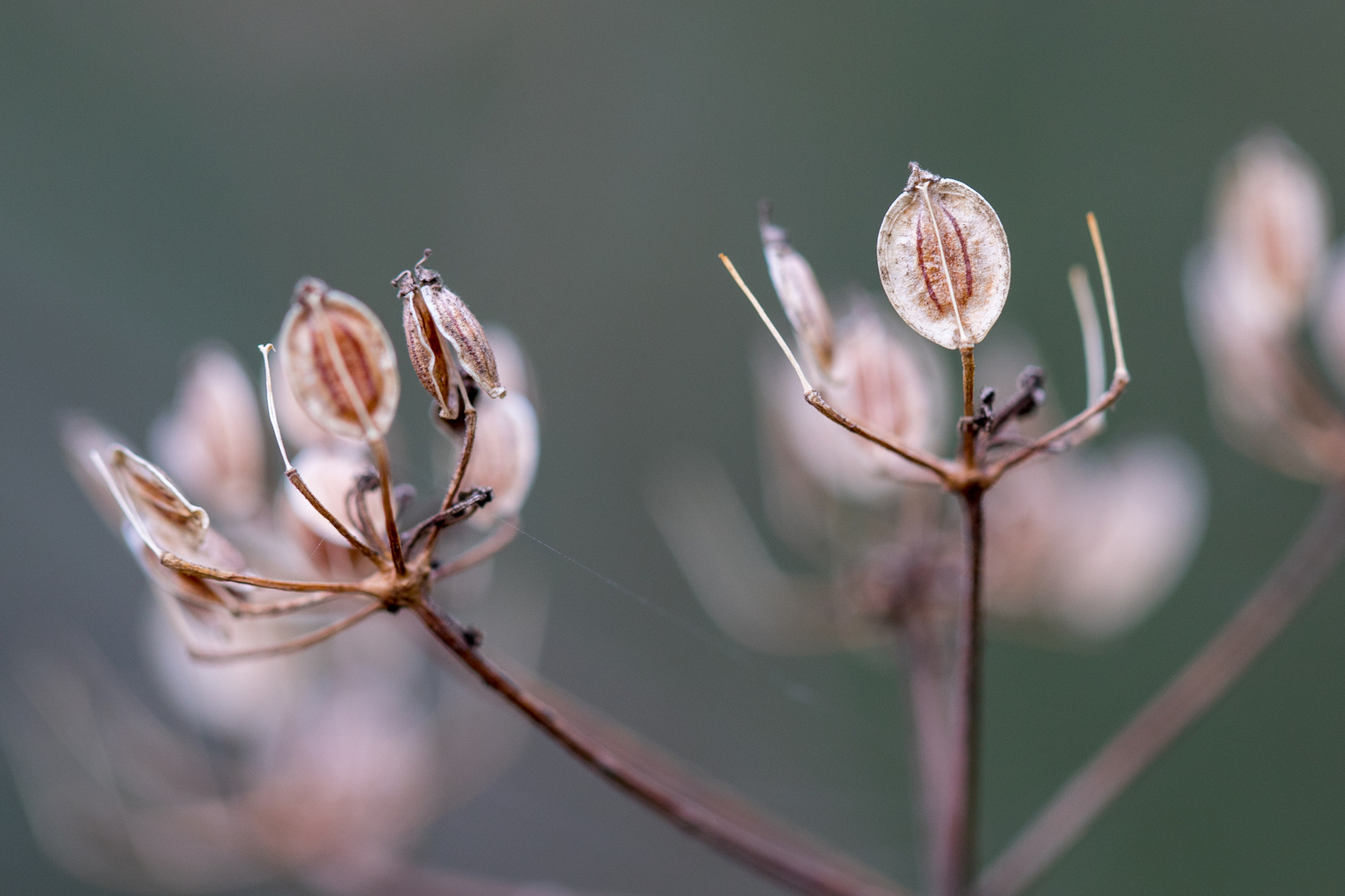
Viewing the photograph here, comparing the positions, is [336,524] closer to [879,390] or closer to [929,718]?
[879,390]

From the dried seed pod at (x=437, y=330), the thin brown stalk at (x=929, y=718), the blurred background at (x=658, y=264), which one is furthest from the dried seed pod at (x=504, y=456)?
the blurred background at (x=658, y=264)

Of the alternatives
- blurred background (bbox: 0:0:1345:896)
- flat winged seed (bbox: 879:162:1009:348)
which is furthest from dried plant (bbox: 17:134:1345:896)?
blurred background (bbox: 0:0:1345:896)

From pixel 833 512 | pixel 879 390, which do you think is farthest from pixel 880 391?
pixel 833 512

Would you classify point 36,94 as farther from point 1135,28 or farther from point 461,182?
point 1135,28

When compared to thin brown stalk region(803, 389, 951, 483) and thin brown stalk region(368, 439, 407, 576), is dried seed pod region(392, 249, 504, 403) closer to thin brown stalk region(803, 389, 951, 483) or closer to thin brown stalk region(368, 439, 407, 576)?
thin brown stalk region(368, 439, 407, 576)

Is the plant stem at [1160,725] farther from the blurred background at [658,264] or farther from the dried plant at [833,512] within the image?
the blurred background at [658,264]

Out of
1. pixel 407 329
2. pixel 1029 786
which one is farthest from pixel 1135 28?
pixel 407 329

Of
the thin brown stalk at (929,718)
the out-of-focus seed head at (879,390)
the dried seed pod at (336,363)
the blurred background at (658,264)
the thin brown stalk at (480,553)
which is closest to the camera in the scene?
the dried seed pod at (336,363)
